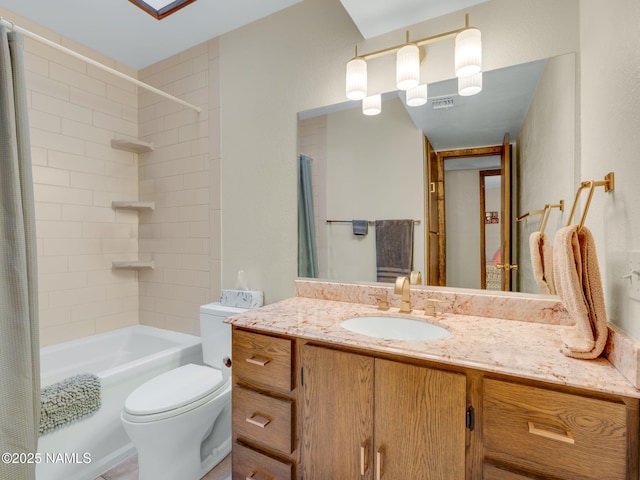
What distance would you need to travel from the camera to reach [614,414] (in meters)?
0.70

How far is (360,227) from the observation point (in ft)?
5.29

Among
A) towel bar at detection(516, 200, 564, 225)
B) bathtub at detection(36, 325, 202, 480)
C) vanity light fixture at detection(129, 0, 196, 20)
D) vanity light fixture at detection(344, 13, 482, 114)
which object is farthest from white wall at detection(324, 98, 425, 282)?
bathtub at detection(36, 325, 202, 480)

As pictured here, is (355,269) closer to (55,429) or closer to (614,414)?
(614,414)

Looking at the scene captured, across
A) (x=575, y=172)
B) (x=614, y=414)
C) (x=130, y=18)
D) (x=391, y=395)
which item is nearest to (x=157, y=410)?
(x=391, y=395)

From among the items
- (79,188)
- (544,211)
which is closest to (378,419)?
(544,211)

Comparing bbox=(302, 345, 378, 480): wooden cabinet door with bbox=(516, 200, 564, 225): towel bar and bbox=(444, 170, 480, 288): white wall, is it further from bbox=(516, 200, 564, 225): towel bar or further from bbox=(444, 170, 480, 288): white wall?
bbox=(516, 200, 564, 225): towel bar

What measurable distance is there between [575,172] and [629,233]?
449 mm

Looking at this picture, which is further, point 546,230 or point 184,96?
point 184,96

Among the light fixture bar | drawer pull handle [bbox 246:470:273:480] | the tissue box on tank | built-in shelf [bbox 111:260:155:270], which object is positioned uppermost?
the light fixture bar

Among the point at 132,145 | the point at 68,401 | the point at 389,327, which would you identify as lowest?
the point at 68,401

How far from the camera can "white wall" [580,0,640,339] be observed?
0.77m

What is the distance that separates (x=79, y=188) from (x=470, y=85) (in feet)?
8.60

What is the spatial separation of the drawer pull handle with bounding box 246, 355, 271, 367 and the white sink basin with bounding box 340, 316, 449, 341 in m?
0.33

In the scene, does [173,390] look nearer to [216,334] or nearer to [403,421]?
[216,334]
